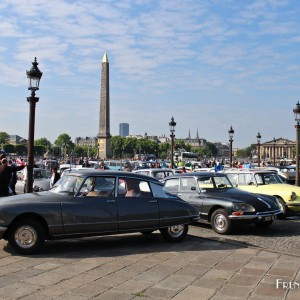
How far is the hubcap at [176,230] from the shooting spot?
31.1 feet

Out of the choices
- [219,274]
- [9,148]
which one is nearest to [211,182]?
[219,274]

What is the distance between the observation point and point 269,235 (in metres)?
11.2

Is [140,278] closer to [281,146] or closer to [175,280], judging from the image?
[175,280]

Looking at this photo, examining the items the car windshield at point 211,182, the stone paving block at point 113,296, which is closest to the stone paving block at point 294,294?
the stone paving block at point 113,296

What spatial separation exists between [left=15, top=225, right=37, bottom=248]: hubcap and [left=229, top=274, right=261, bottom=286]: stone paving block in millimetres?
3429

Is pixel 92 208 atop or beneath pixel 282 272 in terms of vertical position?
atop

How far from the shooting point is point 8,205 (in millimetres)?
7824

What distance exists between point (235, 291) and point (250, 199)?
5.27m

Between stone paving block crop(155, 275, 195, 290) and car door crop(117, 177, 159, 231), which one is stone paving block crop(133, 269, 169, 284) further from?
car door crop(117, 177, 159, 231)

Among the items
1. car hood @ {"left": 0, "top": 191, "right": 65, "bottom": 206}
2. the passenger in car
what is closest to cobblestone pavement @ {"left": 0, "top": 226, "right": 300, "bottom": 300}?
car hood @ {"left": 0, "top": 191, "right": 65, "bottom": 206}

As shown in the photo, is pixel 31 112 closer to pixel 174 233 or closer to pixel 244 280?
pixel 174 233

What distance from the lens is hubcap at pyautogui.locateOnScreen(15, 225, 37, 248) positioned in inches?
309

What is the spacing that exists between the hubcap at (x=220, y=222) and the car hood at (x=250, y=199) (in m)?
0.48

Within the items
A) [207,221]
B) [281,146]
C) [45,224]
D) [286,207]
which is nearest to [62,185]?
[45,224]
